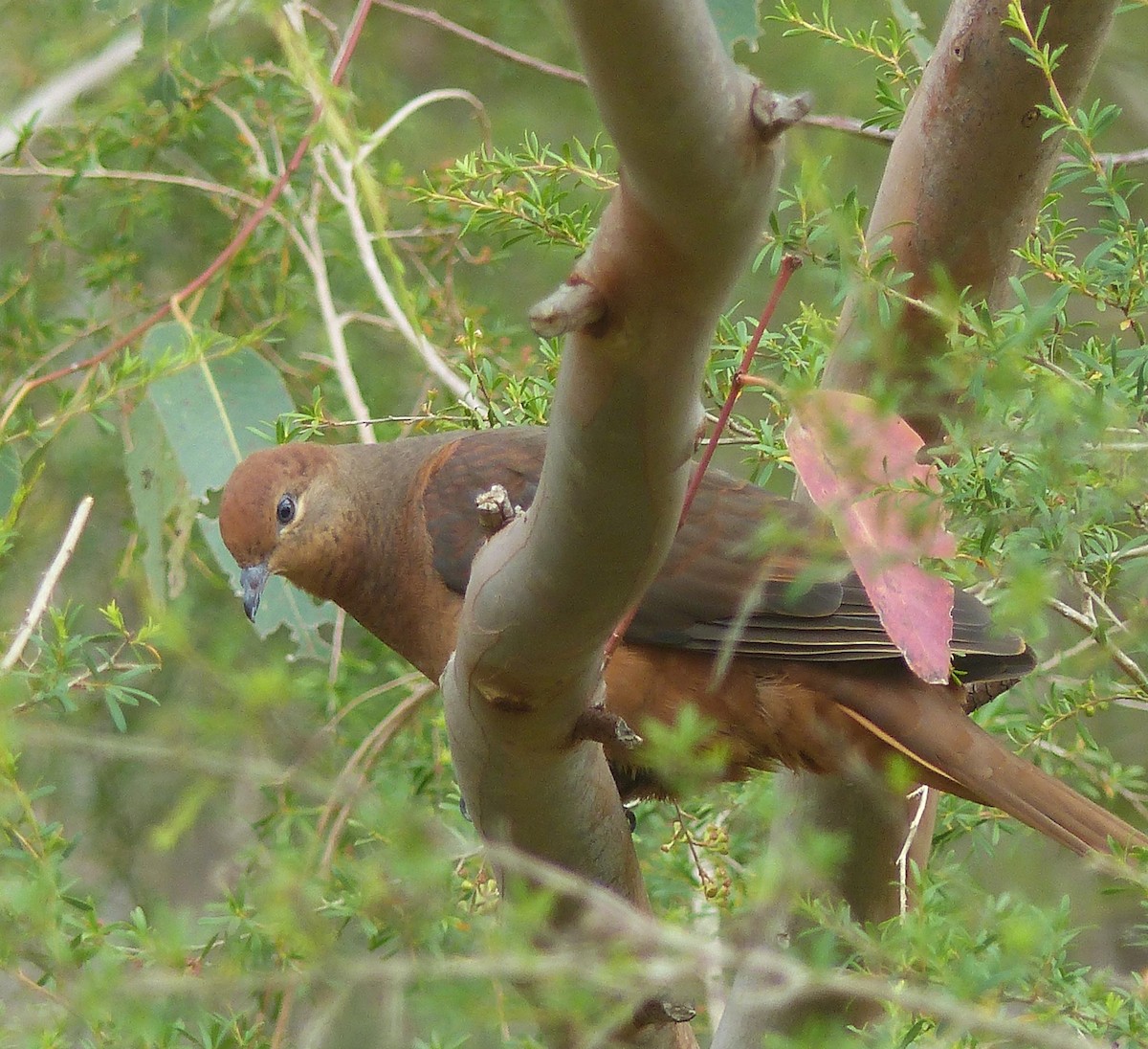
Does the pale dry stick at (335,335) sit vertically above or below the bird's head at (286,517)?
above

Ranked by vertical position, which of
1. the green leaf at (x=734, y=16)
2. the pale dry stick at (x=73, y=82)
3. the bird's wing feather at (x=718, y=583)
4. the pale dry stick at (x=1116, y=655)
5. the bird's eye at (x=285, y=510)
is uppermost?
the green leaf at (x=734, y=16)

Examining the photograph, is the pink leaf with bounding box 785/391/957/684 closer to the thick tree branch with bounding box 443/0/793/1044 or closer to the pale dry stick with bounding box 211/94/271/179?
the thick tree branch with bounding box 443/0/793/1044

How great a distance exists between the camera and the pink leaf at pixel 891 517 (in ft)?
5.04

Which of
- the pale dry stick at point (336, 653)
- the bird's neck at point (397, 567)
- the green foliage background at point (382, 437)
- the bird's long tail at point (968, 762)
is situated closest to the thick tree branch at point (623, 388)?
the green foliage background at point (382, 437)

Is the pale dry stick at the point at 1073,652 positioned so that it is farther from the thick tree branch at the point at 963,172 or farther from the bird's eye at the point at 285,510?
the bird's eye at the point at 285,510

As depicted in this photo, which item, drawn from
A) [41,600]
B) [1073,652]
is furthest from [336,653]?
[1073,652]

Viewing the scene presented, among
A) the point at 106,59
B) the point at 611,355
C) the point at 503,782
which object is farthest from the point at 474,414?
the point at 106,59

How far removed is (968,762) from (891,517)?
1.36m

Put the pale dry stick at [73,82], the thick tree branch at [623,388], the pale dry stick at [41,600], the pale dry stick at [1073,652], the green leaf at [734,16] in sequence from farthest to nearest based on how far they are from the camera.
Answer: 1. the pale dry stick at [73,82]
2. the pale dry stick at [1073,652]
3. the pale dry stick at [41,600]
4. the green leaf at [734,16]
5. the thick tree branch at [623,388]

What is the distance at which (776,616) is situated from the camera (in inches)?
126

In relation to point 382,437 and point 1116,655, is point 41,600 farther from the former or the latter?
point 1116,655

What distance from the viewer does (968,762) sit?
9.39 feet

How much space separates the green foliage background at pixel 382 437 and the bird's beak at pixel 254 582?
141 mm

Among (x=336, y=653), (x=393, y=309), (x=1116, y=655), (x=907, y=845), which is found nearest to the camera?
(x=1116, y=655)
